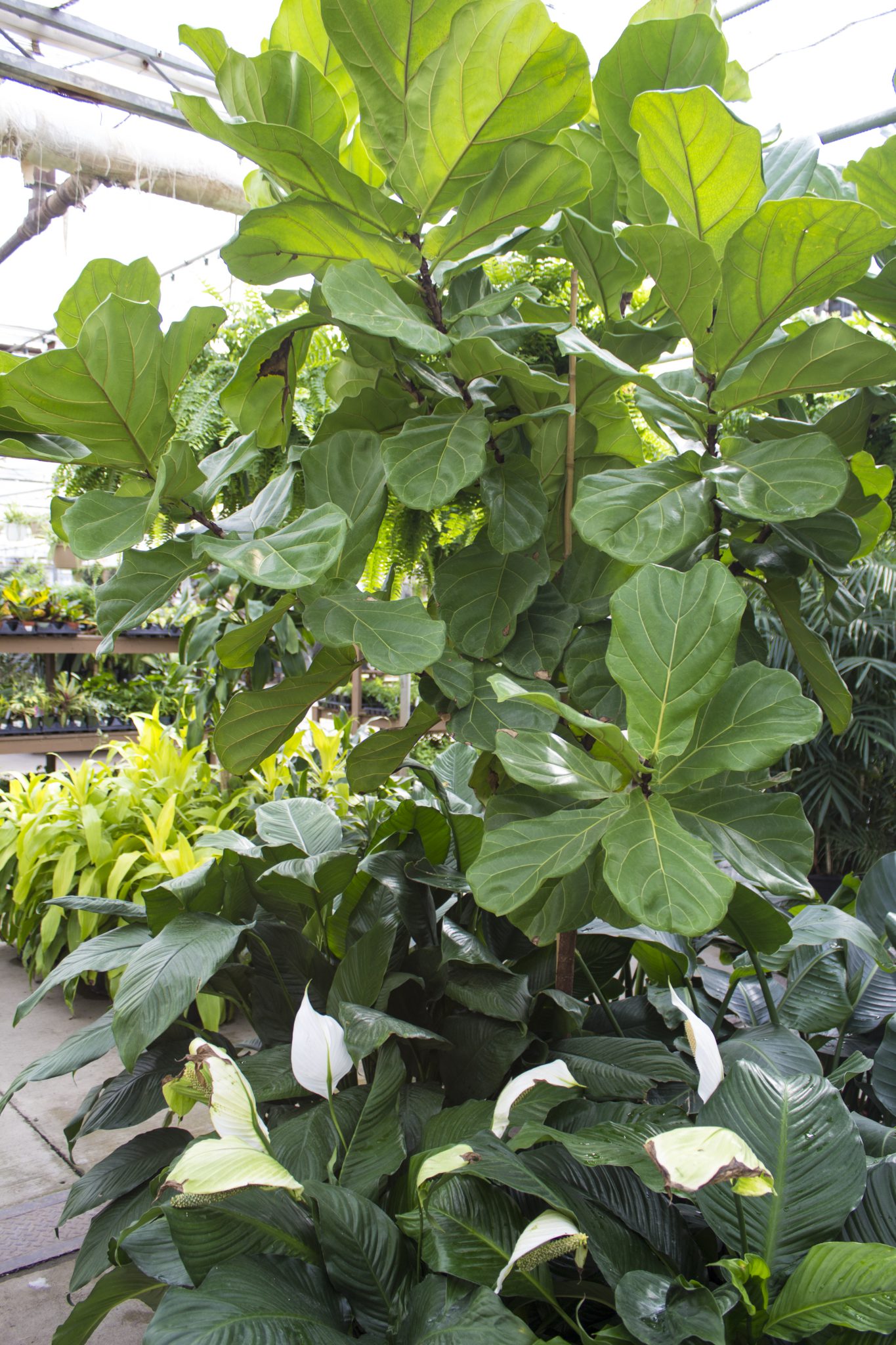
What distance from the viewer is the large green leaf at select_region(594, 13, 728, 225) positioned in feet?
2.48

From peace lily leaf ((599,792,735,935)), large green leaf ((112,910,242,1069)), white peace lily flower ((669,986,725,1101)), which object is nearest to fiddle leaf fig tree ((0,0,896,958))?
peace lily leaf ((599,792,735,935))

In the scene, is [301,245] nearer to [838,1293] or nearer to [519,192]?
[519,192]

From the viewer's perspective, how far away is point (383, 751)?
3.18 feet

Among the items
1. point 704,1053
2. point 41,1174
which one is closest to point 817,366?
point 704,1053

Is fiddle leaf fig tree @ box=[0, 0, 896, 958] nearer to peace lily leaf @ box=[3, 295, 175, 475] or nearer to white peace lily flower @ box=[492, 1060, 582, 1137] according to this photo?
peace lily leaf @ box=[3, 295, 175, 475]

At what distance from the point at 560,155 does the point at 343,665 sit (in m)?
0.48

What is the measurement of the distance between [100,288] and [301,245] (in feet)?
0.58

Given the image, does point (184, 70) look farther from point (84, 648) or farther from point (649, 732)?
point (649, 732)

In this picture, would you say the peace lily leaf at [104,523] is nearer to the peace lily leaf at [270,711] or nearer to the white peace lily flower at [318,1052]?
the peace lily leaf at [270,711]

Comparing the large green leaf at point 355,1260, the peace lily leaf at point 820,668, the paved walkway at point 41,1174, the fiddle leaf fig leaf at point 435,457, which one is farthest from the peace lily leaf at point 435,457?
the paved walkway at point 41,1174

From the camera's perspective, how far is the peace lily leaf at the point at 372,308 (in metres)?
0.66

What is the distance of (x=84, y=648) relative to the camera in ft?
13.4

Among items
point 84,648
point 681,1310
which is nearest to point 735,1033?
point 681,1310

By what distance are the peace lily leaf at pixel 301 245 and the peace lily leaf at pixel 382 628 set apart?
0.28 m
